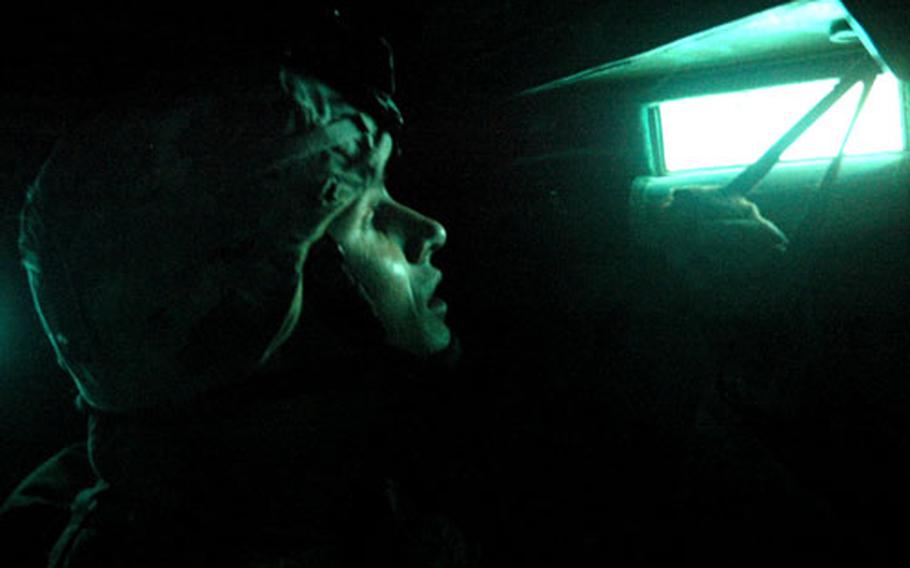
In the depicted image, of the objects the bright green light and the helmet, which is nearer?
the helmet

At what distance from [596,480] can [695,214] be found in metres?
1.23

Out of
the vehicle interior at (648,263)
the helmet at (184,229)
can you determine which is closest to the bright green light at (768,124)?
the vehicle interior at (648,263)

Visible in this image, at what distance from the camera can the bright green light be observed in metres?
1.50

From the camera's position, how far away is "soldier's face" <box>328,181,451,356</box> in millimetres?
1505

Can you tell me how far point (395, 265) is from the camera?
5.25 feet

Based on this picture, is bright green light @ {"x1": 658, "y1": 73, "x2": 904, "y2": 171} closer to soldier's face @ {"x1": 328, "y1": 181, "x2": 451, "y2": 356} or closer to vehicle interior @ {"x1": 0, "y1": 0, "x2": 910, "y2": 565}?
vehicle interior @ {"x1": 0, "y1": 0, "x2": 910, "y2": 565}

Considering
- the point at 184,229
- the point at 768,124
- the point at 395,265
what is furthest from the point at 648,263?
the point at 184,229

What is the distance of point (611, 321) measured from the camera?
7.44ft

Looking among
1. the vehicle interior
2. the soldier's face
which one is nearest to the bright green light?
the vehicle interior

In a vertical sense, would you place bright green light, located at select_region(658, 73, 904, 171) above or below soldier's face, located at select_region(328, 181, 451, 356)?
above

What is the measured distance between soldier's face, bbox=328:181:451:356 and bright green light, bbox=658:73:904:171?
967 millimetres

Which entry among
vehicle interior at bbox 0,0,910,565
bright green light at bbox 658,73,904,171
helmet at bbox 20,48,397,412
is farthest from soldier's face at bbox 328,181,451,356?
bright green light at bbox 658,73,904,171

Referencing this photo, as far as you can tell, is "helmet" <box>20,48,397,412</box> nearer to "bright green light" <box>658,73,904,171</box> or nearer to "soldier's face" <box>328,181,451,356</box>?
"soldier's face" <box>328,181,451,356</box>

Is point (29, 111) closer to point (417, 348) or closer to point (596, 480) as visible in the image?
point (417, 348)
